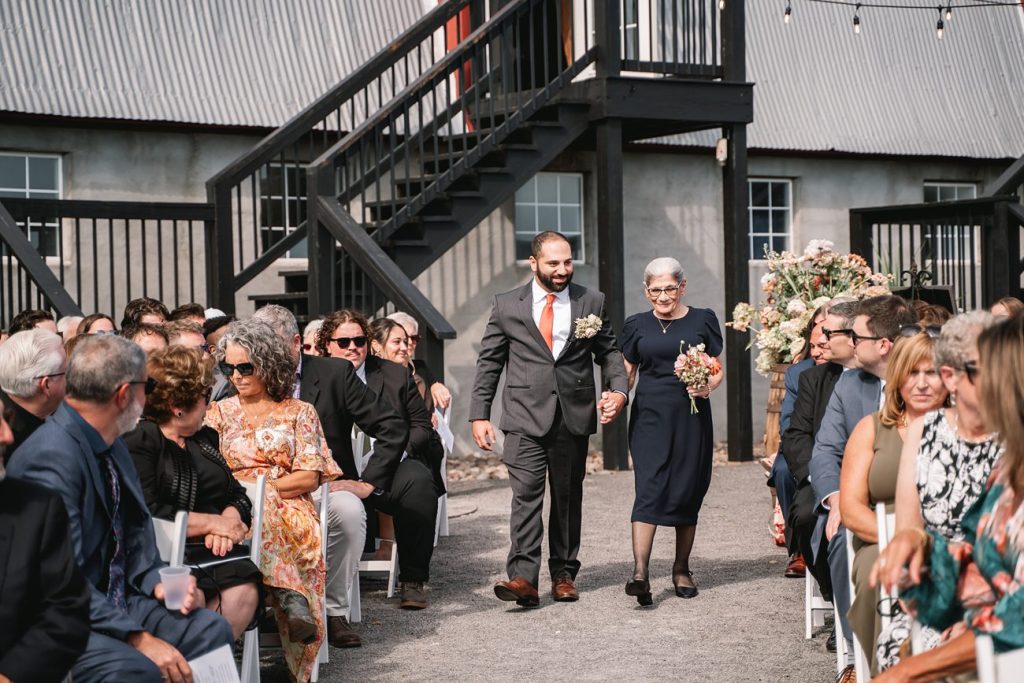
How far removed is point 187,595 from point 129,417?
2.05ft

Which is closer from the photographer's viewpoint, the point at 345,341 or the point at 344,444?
the point at 344,444

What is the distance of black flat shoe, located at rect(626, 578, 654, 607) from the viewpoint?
25.6 ft

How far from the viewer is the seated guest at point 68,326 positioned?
9216 mm

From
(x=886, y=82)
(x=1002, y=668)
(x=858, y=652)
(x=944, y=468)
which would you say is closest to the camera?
(x=1002, y=668)

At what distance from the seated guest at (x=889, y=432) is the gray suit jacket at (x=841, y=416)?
2.60 ft

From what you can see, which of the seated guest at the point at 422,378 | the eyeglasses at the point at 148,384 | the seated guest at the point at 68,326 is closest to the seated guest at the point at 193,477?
the eyeglasses at the point at 148,384

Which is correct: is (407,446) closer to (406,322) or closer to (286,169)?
(406,322)

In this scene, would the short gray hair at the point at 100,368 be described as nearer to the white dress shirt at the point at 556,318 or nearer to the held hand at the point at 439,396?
the white dress shirt at the point at 556,318

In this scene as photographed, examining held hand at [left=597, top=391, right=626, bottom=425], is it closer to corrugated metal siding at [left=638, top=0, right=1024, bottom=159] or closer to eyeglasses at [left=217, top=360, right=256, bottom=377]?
eyeglasses at [left=217, top=360, right=256, bottom=377]

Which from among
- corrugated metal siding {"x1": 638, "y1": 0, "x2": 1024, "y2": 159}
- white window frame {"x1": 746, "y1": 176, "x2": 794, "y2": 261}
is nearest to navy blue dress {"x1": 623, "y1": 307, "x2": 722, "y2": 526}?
corrugated metal siding {"x1": 638, "y1": 0, "x2": 1024, "y2": 159}

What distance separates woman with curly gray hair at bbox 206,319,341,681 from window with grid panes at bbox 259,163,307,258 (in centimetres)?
695

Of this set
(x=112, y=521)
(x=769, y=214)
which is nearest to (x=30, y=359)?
(x=112, y=521)

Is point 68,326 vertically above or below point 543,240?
below

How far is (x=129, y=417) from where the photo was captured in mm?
4867
